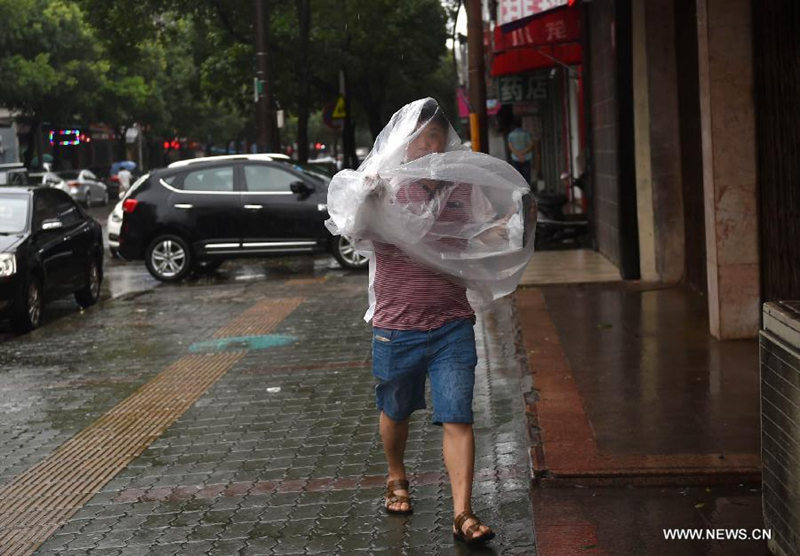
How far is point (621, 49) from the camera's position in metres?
13.2

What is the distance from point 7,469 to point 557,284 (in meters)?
7.34

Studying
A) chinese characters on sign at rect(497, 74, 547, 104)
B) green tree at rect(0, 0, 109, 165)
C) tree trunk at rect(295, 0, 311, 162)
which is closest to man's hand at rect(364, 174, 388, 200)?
chinese characters on sign at rect(497, 74, 547, 104)

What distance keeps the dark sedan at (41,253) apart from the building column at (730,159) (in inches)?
272

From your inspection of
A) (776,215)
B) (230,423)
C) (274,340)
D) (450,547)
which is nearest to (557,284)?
(274,340)

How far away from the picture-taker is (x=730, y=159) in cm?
884

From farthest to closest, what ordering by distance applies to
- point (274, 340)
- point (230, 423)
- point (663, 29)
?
point (663, 29) < point (274, 340) < point (230, 423)

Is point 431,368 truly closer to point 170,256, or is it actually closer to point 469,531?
point 469,531

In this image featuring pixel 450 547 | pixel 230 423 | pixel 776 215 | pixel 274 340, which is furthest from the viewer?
pixel 274 340

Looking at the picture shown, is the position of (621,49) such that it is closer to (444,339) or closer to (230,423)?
(230,423)

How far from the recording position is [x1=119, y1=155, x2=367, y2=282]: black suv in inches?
683

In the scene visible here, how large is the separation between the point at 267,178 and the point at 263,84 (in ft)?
22.1

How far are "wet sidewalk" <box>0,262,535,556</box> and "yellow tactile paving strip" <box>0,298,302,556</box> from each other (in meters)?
0.01

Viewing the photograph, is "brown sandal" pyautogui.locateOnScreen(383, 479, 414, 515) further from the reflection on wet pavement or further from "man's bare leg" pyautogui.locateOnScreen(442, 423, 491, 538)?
the reflection on wet pavement

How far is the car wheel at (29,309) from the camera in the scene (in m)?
12.8
